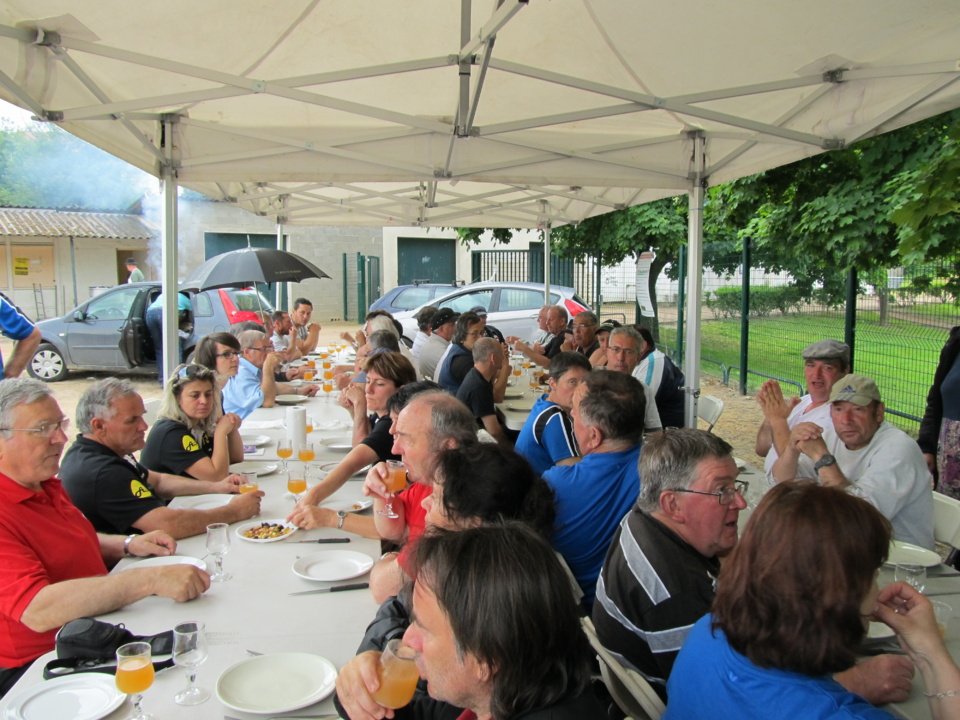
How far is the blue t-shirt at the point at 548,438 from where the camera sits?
349 centimetres

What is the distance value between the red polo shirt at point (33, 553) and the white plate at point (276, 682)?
2.47 feet

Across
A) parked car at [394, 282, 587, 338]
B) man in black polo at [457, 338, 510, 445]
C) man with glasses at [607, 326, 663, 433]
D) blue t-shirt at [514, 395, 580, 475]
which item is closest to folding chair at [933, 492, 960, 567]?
blue t-shirt at [514, 395, 580, 475]

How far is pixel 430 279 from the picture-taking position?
2384cm

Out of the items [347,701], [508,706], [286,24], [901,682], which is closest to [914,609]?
[901,682]

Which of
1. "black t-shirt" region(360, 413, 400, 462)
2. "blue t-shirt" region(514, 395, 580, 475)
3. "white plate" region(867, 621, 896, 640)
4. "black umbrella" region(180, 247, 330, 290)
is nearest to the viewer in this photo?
"white plate" region(867, 621, 896, 640)

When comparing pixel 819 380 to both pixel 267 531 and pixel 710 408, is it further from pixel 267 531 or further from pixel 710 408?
pixel 267 531

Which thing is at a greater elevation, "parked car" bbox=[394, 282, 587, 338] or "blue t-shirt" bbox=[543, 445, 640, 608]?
"parked car" bbox=[394, 282, 587, 338]

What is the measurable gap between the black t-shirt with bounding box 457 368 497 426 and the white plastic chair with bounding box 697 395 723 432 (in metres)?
1.54

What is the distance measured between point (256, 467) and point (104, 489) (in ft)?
3.13

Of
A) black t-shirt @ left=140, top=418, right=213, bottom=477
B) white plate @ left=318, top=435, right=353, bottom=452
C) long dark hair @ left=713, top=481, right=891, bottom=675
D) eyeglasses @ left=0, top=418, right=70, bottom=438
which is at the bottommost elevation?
white plate @ left=318, top=435, right=353, bottom=452

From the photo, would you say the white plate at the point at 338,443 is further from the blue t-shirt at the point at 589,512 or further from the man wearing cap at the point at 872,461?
the man wearing cap at the point at 872,461

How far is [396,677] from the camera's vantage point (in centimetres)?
141

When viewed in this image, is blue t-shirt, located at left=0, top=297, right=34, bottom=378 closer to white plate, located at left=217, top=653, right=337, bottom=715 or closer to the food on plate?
the food on plate

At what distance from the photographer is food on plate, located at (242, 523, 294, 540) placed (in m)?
2.62
